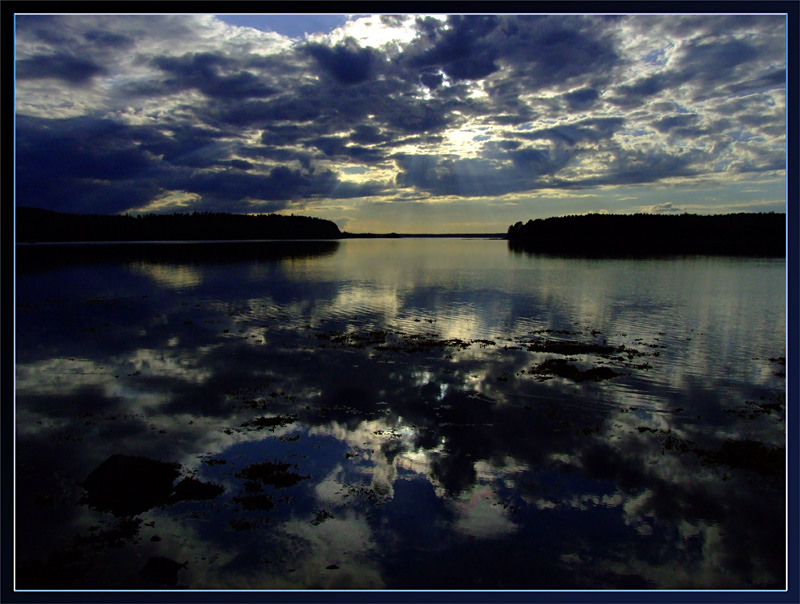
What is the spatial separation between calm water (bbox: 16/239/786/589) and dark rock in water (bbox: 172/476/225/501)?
0.06 metres

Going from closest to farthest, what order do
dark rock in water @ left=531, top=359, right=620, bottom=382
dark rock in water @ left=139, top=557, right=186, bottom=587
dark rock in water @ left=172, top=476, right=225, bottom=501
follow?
1. dark rock in water @ left=139, top=557, right=186, bottom=587
2. dark rock in water @ left=172, top=476, right=225, bottom=501
3. dark rock in water @ left=531, top=359, right=620, bottom=382

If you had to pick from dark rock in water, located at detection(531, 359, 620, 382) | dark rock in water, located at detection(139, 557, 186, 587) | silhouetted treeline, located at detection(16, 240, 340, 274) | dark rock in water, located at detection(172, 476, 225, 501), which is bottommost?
dark rock in water, located at detection(139, 557, 186, 587)

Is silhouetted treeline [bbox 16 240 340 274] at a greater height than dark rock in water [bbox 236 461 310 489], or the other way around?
silhouetted treeline [bbox 16 240 340 274]

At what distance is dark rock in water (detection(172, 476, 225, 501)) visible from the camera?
1255 cm

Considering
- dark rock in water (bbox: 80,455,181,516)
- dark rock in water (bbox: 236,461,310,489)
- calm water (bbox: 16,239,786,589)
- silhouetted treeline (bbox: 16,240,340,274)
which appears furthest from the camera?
silhouetted treeline (bbox: 16,240,340,274)

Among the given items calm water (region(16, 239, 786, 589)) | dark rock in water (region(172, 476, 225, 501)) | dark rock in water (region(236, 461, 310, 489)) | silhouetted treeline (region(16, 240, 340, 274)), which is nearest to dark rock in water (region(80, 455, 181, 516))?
calm water (region(16, 239, 786, 589))

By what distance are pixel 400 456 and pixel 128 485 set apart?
24.5 ft

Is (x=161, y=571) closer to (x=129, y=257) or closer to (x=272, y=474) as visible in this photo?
(x=272, y=474)

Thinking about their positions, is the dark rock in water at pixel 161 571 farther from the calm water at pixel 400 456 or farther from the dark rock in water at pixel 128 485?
the dark rock in water at pixel 128 485

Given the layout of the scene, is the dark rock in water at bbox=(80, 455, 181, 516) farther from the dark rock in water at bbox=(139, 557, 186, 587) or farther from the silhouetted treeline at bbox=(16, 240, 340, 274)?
the silhouetted treeline at bbox=(16, 240, 340, 274)

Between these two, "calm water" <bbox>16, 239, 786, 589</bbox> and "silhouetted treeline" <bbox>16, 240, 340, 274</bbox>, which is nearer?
"calm water" <bbox>16, 239, 786, 589</bbox>

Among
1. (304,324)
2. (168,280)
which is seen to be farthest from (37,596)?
(168,280)

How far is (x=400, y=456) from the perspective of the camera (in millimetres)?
15141

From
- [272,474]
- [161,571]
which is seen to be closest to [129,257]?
[272,474]
